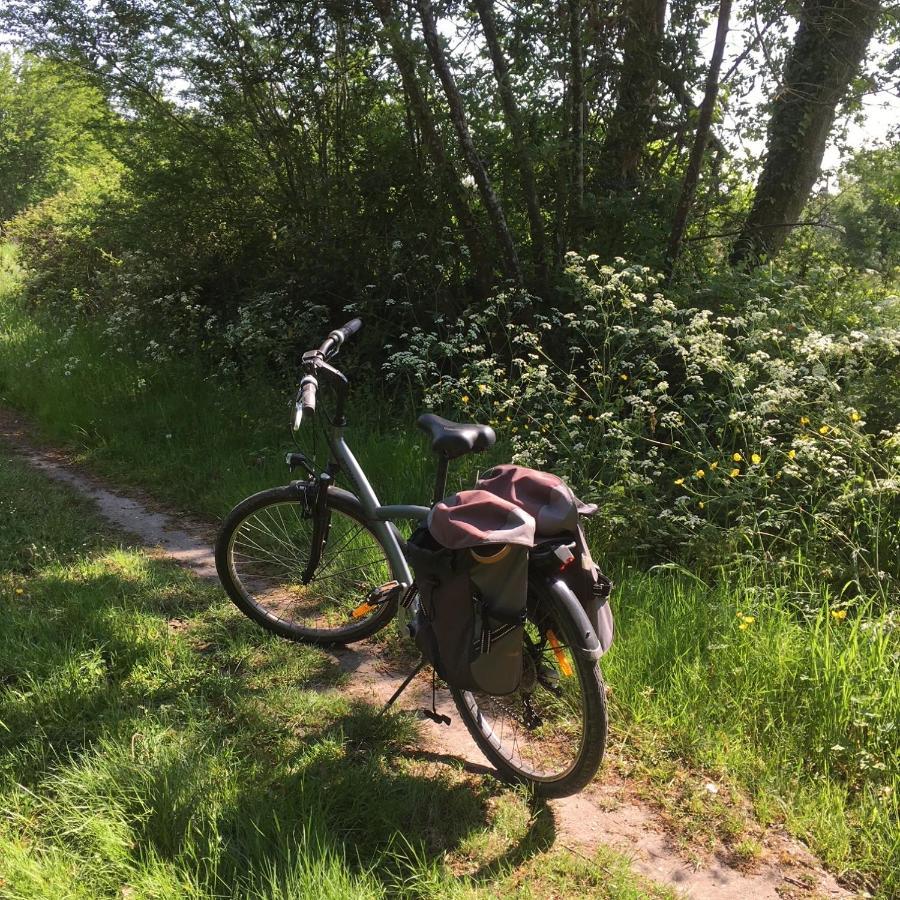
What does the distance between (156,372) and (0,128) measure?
991 inches

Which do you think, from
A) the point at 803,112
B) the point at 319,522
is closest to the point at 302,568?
the point at 319,522

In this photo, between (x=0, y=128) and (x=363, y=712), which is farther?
(x=0, y=128)

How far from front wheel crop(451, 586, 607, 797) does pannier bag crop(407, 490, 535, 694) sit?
0.15 metres

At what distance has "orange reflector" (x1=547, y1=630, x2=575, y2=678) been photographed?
224cm

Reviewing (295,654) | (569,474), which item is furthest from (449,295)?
(295,654)

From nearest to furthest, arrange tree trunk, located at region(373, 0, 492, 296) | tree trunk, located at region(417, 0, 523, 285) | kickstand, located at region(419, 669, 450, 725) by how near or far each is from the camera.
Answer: kickstand, located at region(419, 669, 450, 725)
tree trunk, located at region(417, 0, 523, 285)
tree trunk, located at region(373, 0, 492, 296)

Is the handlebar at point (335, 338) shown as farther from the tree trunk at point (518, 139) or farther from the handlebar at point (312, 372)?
the tree trunk at point (518, 139)

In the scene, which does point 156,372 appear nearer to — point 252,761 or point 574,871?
point 252,761

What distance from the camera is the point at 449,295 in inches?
265

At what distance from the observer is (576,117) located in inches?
242

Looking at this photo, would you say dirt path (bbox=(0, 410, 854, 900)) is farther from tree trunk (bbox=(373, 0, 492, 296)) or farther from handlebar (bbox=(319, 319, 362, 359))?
tree trunk (bbox=(373, 0, 492, 296))

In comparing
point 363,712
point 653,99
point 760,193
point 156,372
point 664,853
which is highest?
point 653,99

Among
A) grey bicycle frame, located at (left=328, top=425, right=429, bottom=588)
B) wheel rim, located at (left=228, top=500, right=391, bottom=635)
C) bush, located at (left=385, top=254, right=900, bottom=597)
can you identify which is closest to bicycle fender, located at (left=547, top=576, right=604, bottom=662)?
grey bicycle frame, located at (left=328, top=425, right=429, bottom=588)

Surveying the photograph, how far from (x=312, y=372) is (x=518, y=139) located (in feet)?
13.6
